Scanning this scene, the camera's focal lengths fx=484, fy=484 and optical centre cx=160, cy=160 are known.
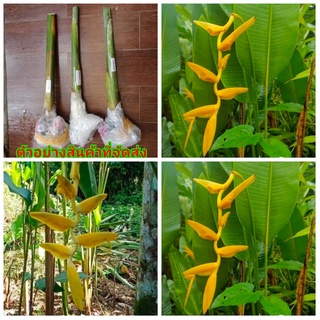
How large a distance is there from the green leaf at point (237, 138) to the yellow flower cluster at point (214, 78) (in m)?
0.03

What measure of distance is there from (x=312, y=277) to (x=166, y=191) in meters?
0.47

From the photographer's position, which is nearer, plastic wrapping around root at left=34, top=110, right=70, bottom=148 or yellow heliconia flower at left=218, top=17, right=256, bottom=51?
yellow heliconia flower at left=218, top=17, right=256, bottom=51

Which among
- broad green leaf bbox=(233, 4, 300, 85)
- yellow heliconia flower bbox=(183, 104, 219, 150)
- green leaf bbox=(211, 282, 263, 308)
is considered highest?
broad green leaf bbox=(233, 4, 300, 85)

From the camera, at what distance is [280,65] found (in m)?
1.32

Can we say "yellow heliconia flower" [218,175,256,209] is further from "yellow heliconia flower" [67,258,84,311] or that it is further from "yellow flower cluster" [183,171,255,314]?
"yellow heliconia flower" [67,258,84,311]

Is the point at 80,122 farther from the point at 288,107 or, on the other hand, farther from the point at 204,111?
the point at 288,107

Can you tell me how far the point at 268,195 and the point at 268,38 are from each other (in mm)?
421

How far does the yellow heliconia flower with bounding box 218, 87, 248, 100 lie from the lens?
1308 millimetres

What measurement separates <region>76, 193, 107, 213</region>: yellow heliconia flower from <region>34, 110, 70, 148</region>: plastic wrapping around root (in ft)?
0.59

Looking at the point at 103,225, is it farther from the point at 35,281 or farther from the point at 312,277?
the point at 312,277

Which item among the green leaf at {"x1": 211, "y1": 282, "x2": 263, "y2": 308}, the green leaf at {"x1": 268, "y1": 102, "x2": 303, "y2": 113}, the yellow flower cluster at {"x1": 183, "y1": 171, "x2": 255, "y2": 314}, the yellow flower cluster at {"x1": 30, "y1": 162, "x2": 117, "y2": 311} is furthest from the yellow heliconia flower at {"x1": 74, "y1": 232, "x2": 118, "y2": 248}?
the green leaf at {"x1": 268, "y1": 102, "x2": 303, "y2": 113}

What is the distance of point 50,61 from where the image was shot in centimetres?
142

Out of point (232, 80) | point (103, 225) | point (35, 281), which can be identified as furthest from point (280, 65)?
point (35, 281)

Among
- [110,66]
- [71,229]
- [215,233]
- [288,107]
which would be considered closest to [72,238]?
[71,229]
